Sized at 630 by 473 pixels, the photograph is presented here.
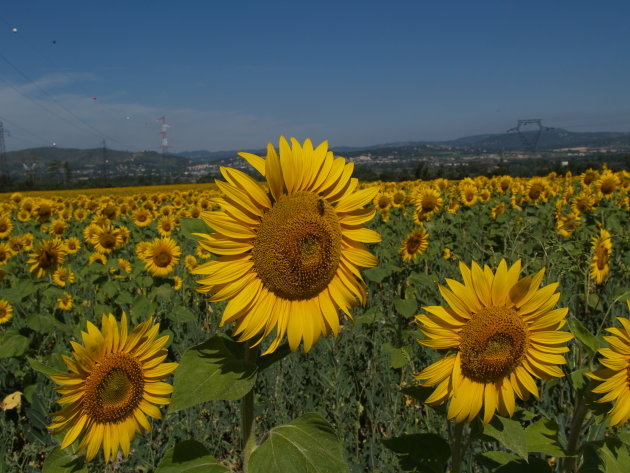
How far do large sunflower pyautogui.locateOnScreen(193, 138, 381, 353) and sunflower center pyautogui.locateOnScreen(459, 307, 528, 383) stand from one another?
39cm

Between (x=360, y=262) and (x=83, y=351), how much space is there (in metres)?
1.07

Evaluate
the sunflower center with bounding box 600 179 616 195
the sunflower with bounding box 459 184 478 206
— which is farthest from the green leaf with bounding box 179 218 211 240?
the sunflower with bounding box 459 184 478 206

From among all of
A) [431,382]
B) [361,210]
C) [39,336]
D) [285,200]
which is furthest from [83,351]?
[39,336]

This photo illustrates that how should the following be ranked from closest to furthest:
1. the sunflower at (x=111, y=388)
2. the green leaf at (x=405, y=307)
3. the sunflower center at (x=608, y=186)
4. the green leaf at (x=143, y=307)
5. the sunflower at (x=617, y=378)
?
the sunflower at (x=617, y=378)
the sunflower at (x=111, y=388)
the green leaf at (x=405, y=307)
the green leaf at (x=143, y=307)
the sunflower center at (x=608, y=186)

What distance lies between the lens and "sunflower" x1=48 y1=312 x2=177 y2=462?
1644 mm

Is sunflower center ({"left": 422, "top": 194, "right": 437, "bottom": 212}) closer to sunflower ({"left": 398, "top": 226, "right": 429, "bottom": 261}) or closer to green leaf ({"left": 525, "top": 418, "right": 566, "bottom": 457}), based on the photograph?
sunflower ({"left": 398, "top": 226, "right": 429, "bottom": 261})

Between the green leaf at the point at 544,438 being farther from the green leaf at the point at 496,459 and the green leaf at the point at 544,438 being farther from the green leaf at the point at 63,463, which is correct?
the green leaf at the point at 63,463

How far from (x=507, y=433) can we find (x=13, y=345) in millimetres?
3351

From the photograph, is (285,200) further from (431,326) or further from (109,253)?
(109,253)

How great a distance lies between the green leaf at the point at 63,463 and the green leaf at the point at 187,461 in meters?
0.47

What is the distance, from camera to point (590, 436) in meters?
1.87

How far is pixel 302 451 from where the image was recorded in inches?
49.2

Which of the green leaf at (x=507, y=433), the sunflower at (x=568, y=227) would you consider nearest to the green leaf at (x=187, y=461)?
the green leaf at (x=507, y=433)

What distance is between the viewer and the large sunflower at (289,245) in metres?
1.31
